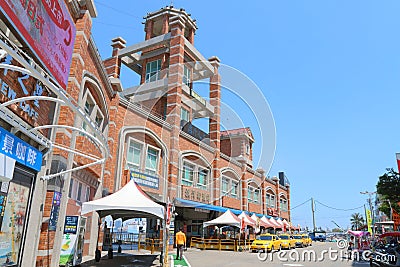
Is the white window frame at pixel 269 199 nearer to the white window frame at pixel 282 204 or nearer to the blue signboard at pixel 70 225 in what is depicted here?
the white window frame at pixel 282 204

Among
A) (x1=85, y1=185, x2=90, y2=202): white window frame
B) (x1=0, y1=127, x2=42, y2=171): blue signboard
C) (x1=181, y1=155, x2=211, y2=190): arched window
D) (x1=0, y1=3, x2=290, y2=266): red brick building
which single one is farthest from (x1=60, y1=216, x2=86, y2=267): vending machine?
(x1=181, y1=155, x2=211, y2=190): arched window

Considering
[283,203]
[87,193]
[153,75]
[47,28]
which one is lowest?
[87,193]

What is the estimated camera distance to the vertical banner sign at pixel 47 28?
23.5ft

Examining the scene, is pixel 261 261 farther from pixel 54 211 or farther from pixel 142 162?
pixel 54 211

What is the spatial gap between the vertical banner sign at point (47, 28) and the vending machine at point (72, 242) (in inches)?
190

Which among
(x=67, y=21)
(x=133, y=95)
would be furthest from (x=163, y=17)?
(x=67, y=21)

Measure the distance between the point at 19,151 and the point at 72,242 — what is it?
4478 millimetres

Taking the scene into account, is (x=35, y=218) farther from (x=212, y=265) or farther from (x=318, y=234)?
(x=318, y=234)

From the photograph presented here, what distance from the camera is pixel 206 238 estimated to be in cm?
2788

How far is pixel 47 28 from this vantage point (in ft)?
28.4

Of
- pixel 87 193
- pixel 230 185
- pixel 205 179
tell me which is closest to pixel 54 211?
pixel 87 193

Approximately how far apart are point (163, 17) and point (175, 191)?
2012 centimetres

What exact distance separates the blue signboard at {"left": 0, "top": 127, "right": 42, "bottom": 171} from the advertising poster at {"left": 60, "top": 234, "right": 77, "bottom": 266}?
121 inches

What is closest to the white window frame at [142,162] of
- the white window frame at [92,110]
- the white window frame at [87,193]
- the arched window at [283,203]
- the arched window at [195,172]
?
the arched window at [195,172]
